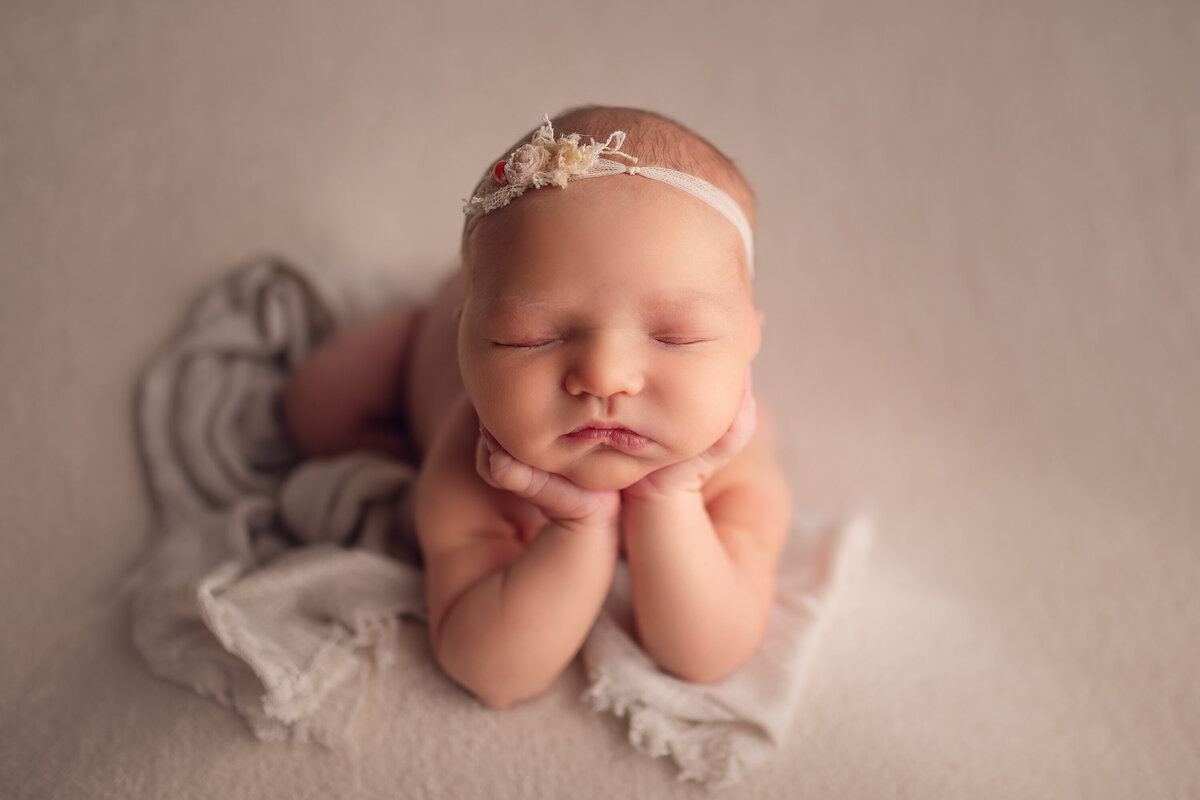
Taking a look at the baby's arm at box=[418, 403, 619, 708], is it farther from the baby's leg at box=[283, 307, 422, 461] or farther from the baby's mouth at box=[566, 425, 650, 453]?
the baby's leg at box=[283, 307, 422, 461]

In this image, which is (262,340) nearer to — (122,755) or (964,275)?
(122,755)

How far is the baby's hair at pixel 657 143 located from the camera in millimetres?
899

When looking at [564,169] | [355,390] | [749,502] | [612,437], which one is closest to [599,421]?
[612,437]

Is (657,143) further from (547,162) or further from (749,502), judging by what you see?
(749,502)

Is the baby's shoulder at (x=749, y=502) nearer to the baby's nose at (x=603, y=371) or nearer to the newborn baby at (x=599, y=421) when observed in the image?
the newborn baby at (x=599, y=421)

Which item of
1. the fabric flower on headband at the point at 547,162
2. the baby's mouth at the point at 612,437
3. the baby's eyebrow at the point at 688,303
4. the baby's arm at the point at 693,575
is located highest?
the fabric flower on headband at the point at 547,162

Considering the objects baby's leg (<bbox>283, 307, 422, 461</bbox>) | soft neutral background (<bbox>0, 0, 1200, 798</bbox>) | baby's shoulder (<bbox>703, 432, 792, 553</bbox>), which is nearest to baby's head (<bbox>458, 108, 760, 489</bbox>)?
baby's shoulder (<bbox>703, 432, 792, 553</bbox>)

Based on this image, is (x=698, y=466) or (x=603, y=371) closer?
(x=603, y=371)

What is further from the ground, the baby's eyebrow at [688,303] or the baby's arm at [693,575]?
the baby's eyebrow at [688,303]

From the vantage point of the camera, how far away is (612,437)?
86 cm

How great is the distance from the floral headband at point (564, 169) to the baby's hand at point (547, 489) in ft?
0.81

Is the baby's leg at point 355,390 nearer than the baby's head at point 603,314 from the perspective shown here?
No

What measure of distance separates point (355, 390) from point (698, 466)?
707 millimetres

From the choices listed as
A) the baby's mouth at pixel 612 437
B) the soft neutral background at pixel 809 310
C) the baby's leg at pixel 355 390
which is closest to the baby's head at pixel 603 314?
the baby's mouth at pixel 612 437
